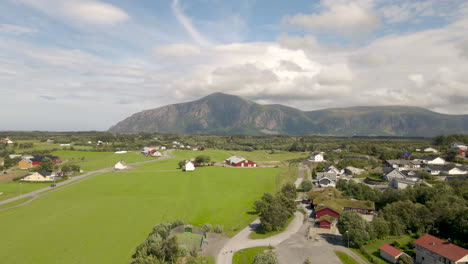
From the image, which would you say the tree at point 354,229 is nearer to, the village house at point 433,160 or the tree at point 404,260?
the tree at point 404,260

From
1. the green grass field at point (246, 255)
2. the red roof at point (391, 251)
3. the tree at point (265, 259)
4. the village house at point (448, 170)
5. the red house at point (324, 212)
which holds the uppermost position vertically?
the village house at point (448, 170)

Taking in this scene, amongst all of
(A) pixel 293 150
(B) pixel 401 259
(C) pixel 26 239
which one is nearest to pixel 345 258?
(B) pixel 401 259

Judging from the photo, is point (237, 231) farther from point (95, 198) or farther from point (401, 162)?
point (401, 162)

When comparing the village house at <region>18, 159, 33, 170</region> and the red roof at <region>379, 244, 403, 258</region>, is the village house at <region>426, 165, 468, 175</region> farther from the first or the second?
the village house at <region>18, 159, 33, 170</region>

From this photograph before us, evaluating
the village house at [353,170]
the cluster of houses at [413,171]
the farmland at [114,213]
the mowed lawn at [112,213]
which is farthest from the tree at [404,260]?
the village house at [353,170]

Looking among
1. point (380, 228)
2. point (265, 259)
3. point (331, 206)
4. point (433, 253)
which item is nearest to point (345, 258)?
point (380, 228)

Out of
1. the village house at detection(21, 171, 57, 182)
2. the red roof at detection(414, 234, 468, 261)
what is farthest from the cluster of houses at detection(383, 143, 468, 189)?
the village house at detection(21, 171, 57, 182)
